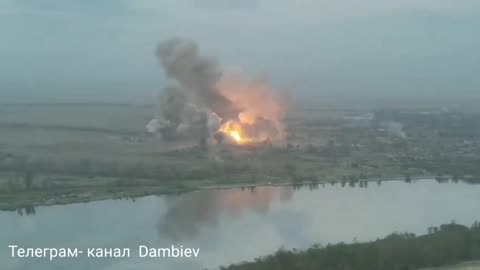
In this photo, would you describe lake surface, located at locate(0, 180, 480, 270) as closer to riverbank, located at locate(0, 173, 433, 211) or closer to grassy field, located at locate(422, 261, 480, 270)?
riverbank, located at locate(0, 173, 433, 211)

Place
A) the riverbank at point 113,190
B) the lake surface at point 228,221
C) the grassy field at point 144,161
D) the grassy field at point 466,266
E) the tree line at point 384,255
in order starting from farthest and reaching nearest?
the grassy field at point 144,161 → the riverbank at point 113,190 → the lake surface at point 228,221 → the tree line at point 384,255 → the grassy field at point 466,266

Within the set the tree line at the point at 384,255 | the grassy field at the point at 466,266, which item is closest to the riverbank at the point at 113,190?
the tree line at the point at 384,255

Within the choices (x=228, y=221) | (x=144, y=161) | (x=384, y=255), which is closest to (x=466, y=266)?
(x=384, y=255)

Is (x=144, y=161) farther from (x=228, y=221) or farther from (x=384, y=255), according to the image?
(x=384, y=255)

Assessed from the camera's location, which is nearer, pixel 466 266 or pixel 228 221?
pixel 466 266

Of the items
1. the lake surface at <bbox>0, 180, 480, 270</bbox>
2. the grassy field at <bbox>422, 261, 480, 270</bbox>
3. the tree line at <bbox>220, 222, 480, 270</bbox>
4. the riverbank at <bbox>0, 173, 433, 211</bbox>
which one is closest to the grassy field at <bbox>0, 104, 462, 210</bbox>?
the riverbank at <bbox>0, 173, 433, 211</bbox>

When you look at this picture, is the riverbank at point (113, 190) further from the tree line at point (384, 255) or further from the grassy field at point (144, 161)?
the tree line at point (384, 255)
